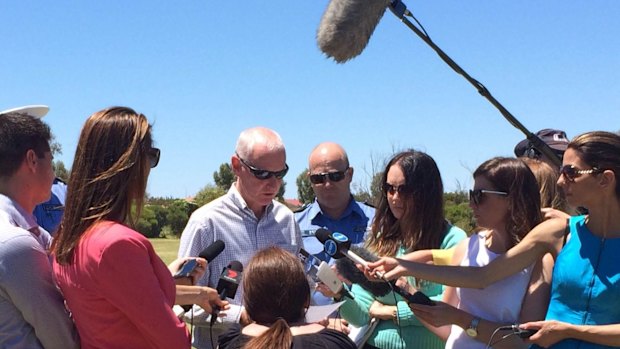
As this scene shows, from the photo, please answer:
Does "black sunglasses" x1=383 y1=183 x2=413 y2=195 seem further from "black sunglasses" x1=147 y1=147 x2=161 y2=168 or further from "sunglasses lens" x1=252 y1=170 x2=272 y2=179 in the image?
"black sunglasses" x1=147 y1=147 x2=161 y2=168

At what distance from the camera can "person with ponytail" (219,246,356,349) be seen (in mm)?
2607

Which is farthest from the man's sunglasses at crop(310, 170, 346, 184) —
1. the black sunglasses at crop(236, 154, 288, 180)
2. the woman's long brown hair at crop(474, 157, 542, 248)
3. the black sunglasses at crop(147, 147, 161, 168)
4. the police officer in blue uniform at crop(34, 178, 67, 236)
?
the black sunglasses at crop(147, 147, 161, 168)

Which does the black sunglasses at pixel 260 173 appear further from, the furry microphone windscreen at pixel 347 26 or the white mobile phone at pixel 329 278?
the furry microphone windscreen at pixel 347 26

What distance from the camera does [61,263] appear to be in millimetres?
2680

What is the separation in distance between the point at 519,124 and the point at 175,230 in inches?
1363

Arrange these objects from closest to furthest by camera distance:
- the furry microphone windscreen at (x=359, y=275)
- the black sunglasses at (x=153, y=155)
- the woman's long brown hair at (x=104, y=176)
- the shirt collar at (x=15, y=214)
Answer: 1. the woman's long brown hair at (x=104, y=176)
2. the black sunglasses at (x=153, y=155)
3. the shirt collar at (x=15, y=214)
4. the furry microphone windscreen at (x=359, y=275)

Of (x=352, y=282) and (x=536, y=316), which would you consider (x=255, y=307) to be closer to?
(x=352, y=282)

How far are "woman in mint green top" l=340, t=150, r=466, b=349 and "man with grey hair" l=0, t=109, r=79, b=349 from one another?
1.84 meters

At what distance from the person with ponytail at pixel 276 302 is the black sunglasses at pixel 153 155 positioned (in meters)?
0.66

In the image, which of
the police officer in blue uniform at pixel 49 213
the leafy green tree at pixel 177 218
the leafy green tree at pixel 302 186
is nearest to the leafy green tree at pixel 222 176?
the leafy green tree at pixel 302 186

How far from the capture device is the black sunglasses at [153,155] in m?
2.87

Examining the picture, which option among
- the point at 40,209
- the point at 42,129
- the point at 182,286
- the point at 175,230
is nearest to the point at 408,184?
the point at 182,286

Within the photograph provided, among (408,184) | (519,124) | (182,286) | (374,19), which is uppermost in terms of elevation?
(374,19)

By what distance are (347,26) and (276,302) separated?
117 cm
